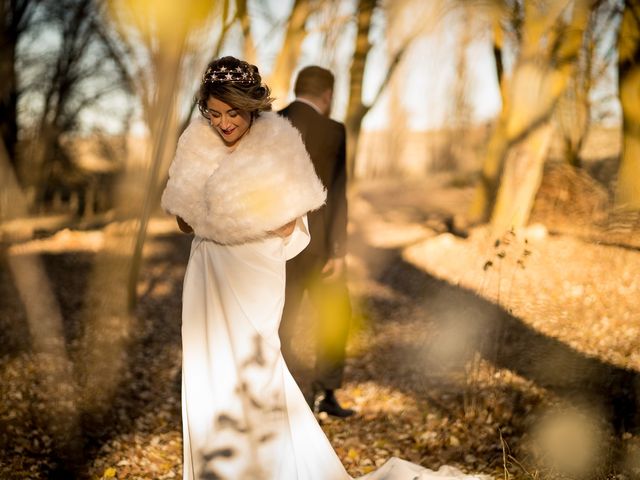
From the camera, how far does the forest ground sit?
398 centimetres

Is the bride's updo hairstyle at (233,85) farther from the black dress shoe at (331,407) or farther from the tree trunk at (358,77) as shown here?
the tree trunk at (358,77)

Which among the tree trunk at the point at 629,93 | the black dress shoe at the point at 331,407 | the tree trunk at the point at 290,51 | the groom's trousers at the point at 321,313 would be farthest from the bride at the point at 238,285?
the tree trunk at the point at 629,93

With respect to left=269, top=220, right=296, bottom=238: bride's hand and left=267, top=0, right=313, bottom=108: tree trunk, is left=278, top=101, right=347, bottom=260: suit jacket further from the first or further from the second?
left=267, top=0, right=313, bottom=108: tree trunk

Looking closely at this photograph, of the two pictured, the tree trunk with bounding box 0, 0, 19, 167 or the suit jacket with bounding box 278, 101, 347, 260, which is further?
the tree trunk with bounding box 0, 0, 19, 167

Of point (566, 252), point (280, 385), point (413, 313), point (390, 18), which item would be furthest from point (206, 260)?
point (390, 18)

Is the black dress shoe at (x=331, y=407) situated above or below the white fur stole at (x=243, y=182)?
below

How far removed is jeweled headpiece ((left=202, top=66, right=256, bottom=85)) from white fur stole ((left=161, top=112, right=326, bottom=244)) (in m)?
0.22

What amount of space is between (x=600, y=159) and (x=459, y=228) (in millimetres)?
9433

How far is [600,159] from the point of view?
779 inches

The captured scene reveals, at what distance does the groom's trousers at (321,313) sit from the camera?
428cm

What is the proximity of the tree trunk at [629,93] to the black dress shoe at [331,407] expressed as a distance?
6.66 meters

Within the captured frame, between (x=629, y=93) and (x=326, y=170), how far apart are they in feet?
25.3

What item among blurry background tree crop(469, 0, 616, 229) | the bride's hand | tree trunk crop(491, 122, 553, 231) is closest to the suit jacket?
the bride's hand

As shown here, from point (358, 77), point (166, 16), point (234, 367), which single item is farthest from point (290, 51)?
point (234, 367)
